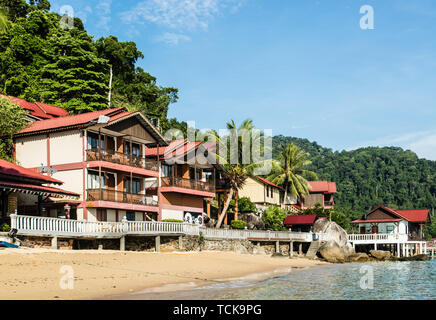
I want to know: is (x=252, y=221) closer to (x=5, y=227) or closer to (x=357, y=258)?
(x=357, y=258)

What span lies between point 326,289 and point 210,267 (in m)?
7.80

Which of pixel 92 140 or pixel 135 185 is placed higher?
pixel 92 140

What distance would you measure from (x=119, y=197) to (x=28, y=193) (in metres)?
7.88

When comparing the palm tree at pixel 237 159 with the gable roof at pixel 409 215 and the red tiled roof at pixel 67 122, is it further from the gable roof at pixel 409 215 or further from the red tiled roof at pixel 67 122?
the gable roof at pixel 409 215

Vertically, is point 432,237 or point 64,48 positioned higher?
point 64,48

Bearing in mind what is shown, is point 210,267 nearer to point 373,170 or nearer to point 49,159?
point 49,159

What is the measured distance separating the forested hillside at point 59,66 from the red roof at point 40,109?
3.73 m

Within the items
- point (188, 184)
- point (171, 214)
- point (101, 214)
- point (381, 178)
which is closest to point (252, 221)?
point (188, 184)

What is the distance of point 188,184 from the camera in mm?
50312

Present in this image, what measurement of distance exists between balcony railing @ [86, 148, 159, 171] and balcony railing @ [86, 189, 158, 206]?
233 cm

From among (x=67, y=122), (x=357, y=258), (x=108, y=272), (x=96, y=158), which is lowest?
(x=357, y=258)

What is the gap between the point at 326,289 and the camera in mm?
25078

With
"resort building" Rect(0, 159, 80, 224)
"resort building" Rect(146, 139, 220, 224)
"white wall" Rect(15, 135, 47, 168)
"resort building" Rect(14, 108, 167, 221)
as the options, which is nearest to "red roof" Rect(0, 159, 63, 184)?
"resort building" Rect(0, 159, 80, 224)
